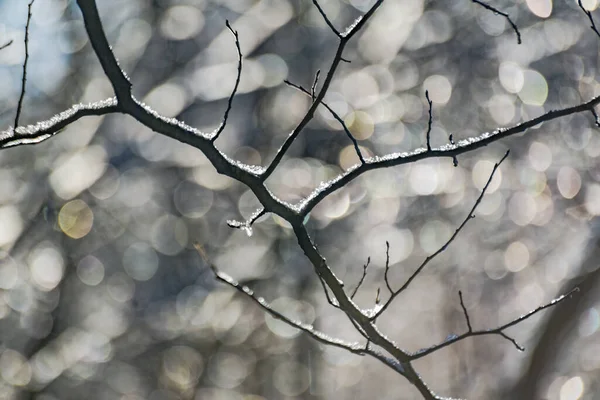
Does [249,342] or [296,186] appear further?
[249,342]

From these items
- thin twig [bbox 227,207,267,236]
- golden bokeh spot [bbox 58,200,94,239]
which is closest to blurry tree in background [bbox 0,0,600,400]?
golden bokeh spot [bbox 58,200,94,239]

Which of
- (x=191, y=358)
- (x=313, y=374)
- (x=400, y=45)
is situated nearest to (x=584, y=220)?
(x=400, y=45)

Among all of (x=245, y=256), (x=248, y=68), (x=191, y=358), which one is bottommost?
A: (x=191, y=358)

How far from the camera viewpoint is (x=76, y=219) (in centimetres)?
787

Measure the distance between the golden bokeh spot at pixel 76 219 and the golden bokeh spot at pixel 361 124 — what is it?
3.53 metres

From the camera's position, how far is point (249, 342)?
925cm

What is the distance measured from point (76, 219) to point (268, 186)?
248 centimetres

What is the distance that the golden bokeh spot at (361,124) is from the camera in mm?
8266

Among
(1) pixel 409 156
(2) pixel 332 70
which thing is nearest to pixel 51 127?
(2) pixel 332 70

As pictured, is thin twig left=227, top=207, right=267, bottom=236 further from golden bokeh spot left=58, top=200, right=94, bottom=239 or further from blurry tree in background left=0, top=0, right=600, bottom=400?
golden bokeh spot left=58, top=200, right=94, bottom=239

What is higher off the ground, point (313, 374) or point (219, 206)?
point (219, 206)

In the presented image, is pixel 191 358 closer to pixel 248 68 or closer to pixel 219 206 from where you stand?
pixel 219 206

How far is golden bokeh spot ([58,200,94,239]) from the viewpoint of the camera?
7.69m

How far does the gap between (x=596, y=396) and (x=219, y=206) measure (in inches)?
258
